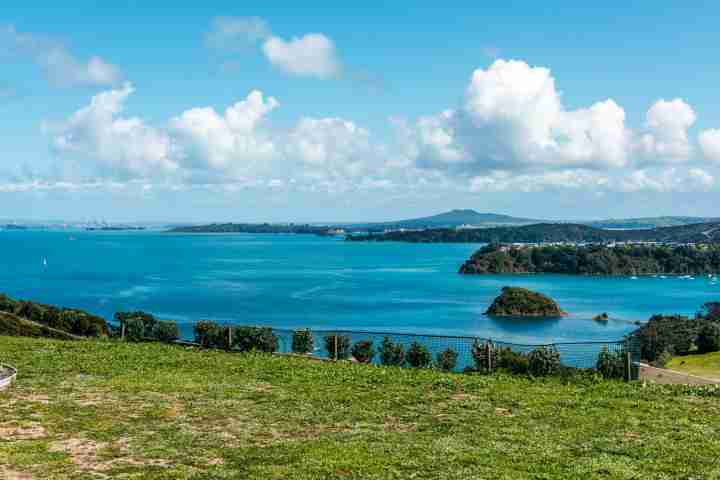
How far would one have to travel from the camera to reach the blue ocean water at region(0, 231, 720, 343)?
8331cm

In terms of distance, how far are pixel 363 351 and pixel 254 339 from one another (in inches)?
129

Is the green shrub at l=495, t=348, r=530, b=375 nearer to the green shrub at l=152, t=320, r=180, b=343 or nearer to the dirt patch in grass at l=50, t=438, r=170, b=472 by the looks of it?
the dirt patch in grass at l=50, t=438, r=170, b=472

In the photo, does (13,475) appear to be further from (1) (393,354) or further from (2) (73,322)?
(2) (73,322)

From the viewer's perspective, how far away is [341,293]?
10856 cm

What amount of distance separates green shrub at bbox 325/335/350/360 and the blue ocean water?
57.2 meters

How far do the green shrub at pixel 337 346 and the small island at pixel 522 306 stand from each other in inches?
3051

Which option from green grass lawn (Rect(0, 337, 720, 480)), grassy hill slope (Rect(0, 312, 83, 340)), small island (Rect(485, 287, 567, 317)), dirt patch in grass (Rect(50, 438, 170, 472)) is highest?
dirt patch in grass (Rect(50, 438, 170, 472))

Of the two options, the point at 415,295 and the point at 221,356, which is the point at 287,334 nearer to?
the point at 221,356

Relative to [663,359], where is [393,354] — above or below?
above

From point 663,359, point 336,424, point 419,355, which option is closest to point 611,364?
point 419,355

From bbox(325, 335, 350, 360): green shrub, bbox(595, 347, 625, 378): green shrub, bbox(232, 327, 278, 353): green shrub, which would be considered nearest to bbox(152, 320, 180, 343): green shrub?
bbox(232, 327, 278, 353): green shrub

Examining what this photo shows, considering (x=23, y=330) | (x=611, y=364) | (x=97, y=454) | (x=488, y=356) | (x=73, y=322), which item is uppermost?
(x=97, y=454)

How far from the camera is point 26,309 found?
45875 mm

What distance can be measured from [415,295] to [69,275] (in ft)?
228
